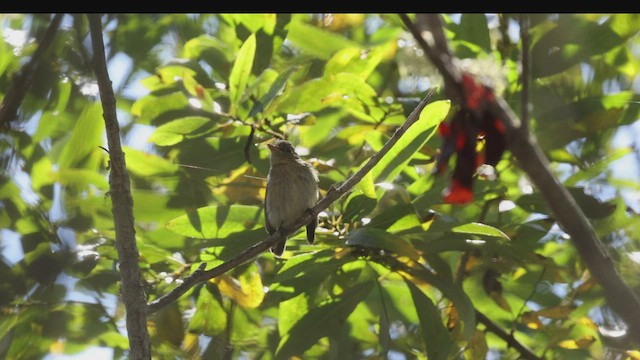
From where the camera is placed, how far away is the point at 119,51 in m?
3.88

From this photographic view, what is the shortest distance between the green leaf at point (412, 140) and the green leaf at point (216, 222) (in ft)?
1.98

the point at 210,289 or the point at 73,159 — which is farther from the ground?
the point at 73,159

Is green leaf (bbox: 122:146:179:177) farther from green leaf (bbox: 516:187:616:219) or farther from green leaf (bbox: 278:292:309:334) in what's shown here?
green leaf (bbox: 516:187:616:219)

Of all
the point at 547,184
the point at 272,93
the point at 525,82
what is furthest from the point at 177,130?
the point at 547,184

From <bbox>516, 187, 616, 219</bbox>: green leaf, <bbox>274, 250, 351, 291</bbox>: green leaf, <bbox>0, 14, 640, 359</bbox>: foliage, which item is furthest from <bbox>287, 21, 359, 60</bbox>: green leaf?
<bbox>516, 187, 616, 219</bbox>: green leaf

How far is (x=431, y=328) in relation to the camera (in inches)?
137

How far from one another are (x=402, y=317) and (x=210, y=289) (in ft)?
2.99

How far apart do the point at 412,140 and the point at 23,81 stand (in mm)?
1446

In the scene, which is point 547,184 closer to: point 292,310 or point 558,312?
point 292,310

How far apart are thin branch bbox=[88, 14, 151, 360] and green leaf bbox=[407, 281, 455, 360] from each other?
132 cm
